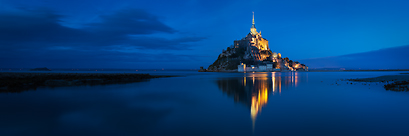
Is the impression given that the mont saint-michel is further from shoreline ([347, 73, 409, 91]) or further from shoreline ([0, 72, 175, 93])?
shoreline ([0, 72, 175, 93])

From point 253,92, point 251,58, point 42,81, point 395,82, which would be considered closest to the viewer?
point 253,92

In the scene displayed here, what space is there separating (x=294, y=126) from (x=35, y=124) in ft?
24.6

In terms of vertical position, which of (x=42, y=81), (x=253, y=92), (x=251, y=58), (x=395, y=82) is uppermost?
(x=251, y=58)

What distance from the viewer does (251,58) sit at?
122m

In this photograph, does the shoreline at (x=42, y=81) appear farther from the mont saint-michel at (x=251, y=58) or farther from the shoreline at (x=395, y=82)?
the mont saint-michel at (x=251, y=58)

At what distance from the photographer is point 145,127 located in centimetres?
581

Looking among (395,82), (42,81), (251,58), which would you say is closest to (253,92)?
(395,82)

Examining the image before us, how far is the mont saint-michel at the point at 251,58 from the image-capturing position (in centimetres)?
11969

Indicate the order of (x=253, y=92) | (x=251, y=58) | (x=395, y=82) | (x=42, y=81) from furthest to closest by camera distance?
(x=251, y=58) → (x=42, y=81) → (x=395, y=82) → (x=253, y=92)

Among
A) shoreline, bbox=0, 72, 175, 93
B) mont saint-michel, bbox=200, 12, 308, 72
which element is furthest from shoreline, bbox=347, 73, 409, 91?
mont saint-michel, bbox=200, 12, 308, 72

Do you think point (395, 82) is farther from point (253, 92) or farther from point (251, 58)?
point (251, 58)

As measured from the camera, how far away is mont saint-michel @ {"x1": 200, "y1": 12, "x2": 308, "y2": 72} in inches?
4712

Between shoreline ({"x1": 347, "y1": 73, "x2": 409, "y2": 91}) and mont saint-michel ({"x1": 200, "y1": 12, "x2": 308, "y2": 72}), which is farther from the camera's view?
mont saint-michel ({"x1": 200, "y1": 12, "x2": 308, "y2": 72})

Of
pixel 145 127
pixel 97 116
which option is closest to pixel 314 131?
pixel 145 127
